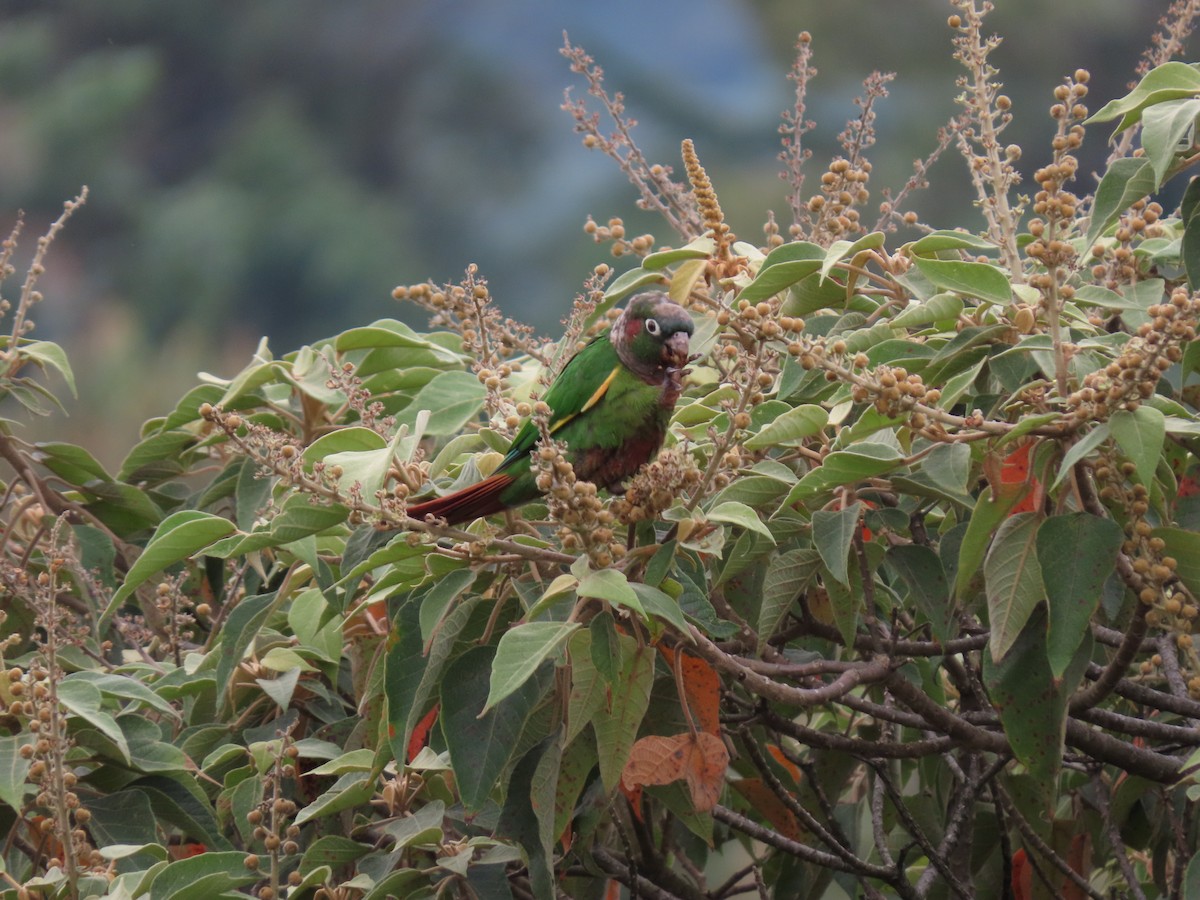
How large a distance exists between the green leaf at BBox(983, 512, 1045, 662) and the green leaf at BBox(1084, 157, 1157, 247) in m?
0.30

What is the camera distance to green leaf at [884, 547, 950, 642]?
122cm

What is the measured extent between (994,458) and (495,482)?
477 millimetres

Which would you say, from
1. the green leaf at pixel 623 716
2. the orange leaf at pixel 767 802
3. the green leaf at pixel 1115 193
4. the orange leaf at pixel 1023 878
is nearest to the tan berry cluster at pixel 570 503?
the green leaf at pixel 623 716

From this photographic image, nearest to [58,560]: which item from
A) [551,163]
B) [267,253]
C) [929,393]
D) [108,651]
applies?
[108,651]

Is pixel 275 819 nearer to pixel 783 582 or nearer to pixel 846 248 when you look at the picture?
pixel 783 582

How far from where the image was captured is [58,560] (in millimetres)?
1286

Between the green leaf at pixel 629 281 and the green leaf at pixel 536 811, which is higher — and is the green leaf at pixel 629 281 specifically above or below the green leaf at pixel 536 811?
above

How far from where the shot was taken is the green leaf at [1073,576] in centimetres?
103

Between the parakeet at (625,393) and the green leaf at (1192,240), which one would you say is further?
the parakeet at (625,393)

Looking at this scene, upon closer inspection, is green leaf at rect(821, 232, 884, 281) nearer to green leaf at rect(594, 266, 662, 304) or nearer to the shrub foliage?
the shrub foliage

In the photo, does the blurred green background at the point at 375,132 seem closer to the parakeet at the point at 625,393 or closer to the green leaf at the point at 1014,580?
the parakeet at the point at 625,393

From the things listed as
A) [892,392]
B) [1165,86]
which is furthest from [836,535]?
[1165,86]

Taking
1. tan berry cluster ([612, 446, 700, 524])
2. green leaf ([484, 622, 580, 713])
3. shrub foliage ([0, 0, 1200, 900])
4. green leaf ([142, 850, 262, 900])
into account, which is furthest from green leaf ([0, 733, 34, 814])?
tan berry cluster ([612, 446, 700, 524])

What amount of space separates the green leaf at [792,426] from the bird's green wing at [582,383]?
0.39 meters
